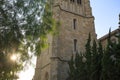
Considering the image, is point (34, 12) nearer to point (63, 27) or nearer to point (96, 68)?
point (96, 68)

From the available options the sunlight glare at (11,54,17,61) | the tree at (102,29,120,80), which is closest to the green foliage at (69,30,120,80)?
the tree at (102,29,120,80)

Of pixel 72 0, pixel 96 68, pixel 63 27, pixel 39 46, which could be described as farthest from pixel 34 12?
pixel 72 0

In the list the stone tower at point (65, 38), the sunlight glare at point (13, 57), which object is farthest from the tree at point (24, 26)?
the stone tower at point (65, 38)

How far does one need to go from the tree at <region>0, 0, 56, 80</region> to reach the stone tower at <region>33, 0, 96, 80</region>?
8.88 m

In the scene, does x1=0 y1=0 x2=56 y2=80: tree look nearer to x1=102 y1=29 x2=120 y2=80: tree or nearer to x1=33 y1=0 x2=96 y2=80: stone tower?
x1=102 y1=29 x2=120 y2=80: tree

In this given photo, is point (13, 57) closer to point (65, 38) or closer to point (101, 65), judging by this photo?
point (101, 65)

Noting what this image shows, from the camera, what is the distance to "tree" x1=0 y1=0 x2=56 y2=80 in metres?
12.3

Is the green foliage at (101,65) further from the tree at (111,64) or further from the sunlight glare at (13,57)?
the sunlight glare at (13,57)

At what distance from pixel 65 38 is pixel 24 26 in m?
13.6

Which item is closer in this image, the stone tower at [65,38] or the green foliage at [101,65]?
the green foliage at [101,65]

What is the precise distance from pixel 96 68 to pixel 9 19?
7.09 m

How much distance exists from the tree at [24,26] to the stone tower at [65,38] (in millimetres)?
8883

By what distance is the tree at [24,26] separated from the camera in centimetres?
1229

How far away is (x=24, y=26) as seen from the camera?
1316 cm
